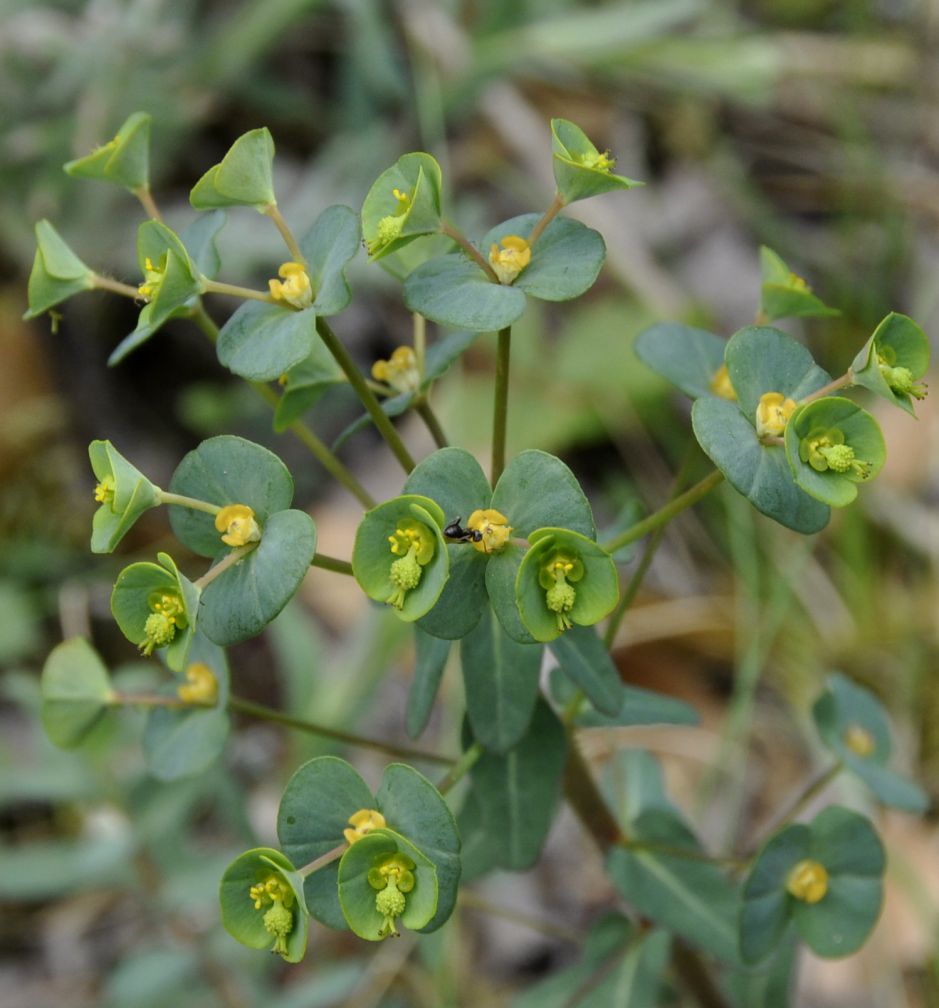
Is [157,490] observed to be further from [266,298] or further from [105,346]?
[105,346]

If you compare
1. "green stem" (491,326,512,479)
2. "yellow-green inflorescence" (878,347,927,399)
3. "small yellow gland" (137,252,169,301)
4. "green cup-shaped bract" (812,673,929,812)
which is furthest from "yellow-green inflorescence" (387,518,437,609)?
"green cup-shaped bract" (812,673,929,812)

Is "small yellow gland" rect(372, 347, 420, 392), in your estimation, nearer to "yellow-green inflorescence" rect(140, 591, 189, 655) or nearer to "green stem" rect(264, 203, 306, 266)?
"green stem" rect(264, 203, 306, 266)

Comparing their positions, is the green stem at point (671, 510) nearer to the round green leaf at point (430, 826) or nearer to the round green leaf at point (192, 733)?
the round green leaf at point (430, 826)

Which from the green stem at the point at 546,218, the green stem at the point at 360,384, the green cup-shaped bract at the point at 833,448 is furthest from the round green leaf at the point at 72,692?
the green cup-shaped bract at the point at 833,448

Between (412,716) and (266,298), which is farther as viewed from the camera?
(412,716)

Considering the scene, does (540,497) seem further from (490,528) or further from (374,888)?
(374,888)

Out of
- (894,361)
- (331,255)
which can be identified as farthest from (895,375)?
(331,255)

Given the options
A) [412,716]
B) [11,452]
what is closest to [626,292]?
[11,452]
